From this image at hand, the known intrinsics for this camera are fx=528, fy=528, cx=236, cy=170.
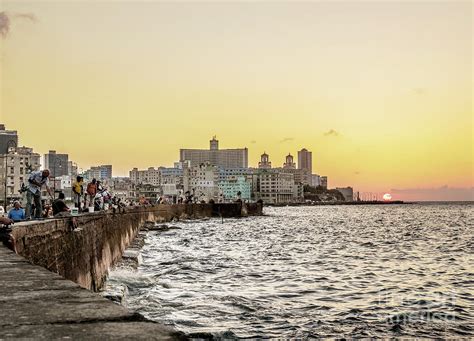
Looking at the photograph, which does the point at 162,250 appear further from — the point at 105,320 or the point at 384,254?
the point at 105,320

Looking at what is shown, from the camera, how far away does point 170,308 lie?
569 inches

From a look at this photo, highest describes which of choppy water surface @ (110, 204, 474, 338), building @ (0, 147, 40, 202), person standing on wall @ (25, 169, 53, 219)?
building @ (0, 147, 40, 202)

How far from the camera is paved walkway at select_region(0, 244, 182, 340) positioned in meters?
2.84

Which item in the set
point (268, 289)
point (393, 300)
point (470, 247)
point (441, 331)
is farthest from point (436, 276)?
point (470, 247)

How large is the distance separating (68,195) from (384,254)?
144464mm

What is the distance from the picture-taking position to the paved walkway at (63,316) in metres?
2.84

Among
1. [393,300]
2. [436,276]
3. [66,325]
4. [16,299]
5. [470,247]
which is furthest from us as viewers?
[470,247]

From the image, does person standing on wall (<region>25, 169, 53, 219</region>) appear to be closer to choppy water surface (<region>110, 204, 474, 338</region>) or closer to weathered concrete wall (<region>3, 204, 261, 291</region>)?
weathered concrete wall (<region>3, 204, 261, 291</region>)

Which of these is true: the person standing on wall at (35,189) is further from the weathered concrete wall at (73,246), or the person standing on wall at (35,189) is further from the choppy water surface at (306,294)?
the choppy water surface at (306,294)

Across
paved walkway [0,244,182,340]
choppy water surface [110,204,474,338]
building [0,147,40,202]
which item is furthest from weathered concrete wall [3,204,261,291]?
building [0,147,40,202]

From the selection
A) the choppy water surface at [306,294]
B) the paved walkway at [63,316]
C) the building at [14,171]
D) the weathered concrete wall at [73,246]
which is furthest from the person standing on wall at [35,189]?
the building at [14,171]

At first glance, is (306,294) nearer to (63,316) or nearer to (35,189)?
(35,189)

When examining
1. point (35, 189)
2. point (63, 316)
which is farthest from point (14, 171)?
point (63, 316)

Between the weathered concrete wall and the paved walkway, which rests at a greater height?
the paved walkway
